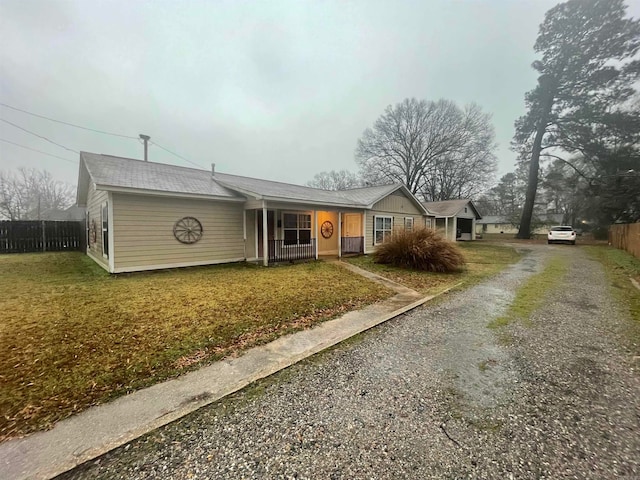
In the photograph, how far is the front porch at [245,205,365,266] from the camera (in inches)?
420

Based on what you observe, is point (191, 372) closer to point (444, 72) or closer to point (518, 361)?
point (518, 361)

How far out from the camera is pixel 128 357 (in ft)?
10.2

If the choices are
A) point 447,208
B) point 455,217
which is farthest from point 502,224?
point 455,217

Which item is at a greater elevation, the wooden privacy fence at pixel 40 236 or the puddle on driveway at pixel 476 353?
the wooden privacy fence at pixel 40 236

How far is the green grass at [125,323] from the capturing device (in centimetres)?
251

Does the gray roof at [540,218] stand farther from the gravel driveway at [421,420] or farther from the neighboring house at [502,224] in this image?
the gravel driveway at [421,420]

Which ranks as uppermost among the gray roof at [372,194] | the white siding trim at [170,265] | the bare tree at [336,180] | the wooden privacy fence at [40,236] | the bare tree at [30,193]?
the bare tree at [336,180]

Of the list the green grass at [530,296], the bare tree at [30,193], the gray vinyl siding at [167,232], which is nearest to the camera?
the green grass at [530,296]

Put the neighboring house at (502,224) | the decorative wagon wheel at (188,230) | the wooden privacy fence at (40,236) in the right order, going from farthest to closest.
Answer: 1. the neighboring house at (502,224)
2. the wooden privacy fence at (40,236)
3. the decorative wagon wheel at (188,230)

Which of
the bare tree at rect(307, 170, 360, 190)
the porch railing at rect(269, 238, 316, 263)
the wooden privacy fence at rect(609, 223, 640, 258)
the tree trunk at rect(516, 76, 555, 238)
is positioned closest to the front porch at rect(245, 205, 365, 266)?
the porch railing at rect(269, 238, 316, 263)

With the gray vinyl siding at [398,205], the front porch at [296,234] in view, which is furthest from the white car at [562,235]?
the front porch at [296,234]

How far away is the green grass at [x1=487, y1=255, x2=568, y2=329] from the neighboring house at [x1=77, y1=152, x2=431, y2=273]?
428 cm

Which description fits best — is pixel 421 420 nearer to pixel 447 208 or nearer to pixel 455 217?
pixel 455 217

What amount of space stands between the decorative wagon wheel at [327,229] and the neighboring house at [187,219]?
2.0 inches
